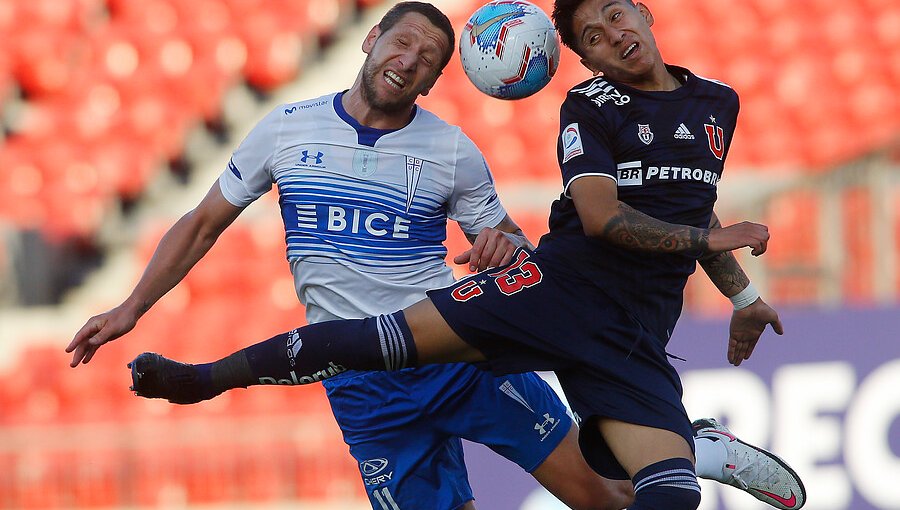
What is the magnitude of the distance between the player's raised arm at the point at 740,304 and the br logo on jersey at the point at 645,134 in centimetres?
70

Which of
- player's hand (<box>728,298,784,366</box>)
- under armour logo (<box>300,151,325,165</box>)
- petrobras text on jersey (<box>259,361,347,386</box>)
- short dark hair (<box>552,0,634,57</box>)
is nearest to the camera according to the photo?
petrobras text on jersey (<box>259,361,347,386</box>)

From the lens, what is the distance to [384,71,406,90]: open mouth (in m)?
4.75

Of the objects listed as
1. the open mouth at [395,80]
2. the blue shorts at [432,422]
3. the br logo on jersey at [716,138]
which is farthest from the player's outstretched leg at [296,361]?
the br logo on jersey at [716,138]

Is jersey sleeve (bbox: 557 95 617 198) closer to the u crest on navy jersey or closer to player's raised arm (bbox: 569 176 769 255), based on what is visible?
player's raised arm (bbox: 569 176 769 255)

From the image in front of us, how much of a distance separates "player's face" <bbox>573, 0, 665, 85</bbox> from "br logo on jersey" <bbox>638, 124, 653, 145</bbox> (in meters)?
0.23

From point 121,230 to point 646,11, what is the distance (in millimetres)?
8259

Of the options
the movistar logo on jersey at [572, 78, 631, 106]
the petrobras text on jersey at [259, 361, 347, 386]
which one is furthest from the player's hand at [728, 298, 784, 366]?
the petrobras text on jersey at [259, 361, 347, 386]

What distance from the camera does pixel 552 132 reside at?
39.1ft

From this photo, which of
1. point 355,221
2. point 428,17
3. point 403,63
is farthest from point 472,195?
point 428,17

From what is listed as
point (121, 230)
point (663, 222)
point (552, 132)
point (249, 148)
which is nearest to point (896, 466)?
point (663, 222)

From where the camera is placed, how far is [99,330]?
4629 millimetres

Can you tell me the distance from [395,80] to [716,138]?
3.93 feet

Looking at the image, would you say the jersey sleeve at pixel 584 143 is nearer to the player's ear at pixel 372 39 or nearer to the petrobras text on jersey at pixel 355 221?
the petrobras text on jersey at pixel 355 221

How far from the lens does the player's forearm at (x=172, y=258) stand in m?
4.79
